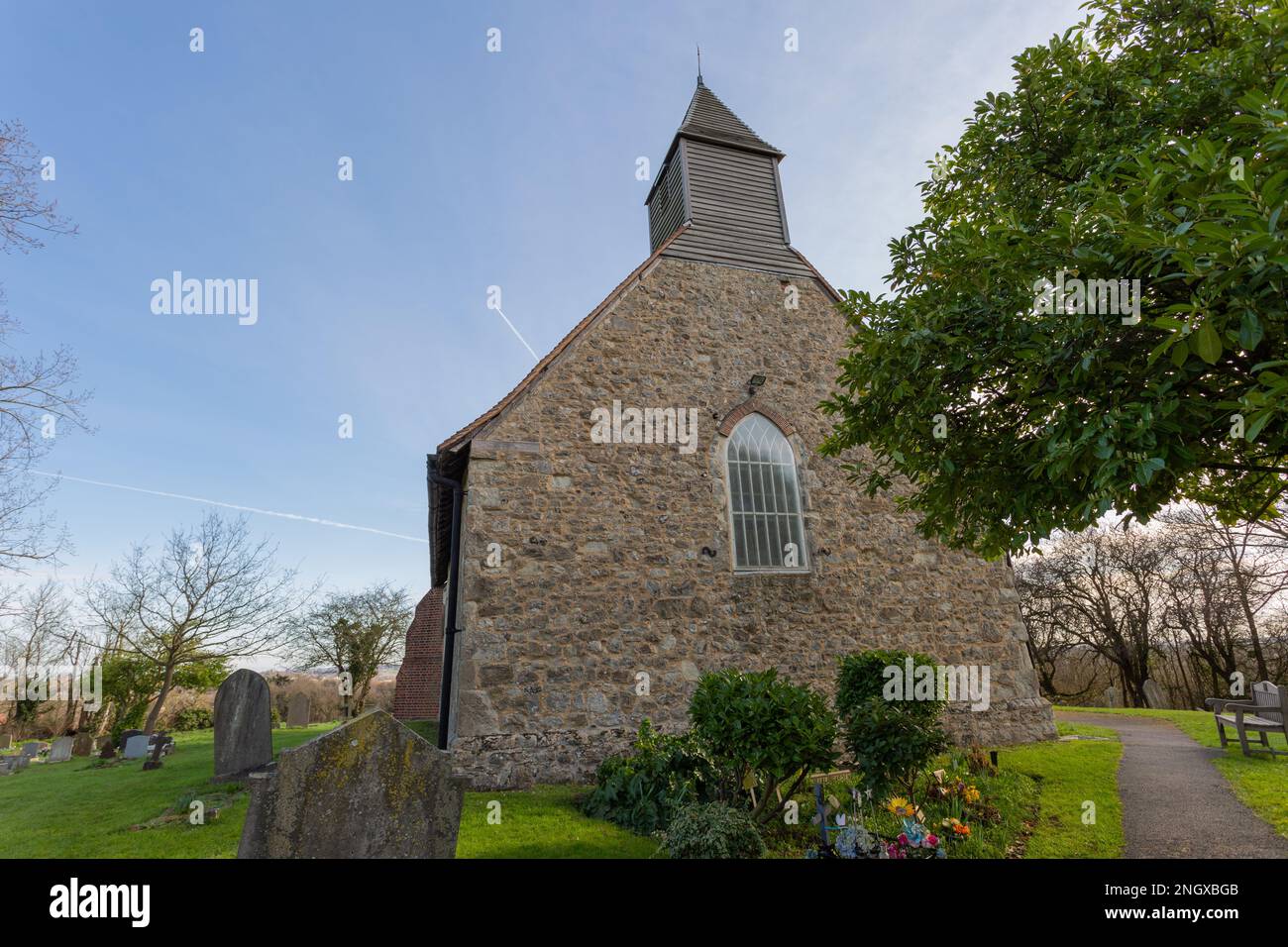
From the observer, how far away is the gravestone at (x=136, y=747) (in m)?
15.7

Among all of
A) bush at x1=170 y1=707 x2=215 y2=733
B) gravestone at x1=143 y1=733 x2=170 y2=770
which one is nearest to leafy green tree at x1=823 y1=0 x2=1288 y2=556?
gravestone at x1=143 y1=733 x2=170 y2=770

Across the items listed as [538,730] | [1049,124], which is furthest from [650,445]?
[1049,124]

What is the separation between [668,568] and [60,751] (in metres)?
19.2

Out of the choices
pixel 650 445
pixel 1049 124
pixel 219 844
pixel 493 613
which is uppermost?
pixel 1049 124

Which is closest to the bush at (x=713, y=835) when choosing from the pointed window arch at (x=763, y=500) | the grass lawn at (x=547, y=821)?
the grass lawn at (x=547, y=821)

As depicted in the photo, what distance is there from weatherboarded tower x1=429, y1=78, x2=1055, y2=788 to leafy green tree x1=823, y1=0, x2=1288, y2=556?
12.7 feet

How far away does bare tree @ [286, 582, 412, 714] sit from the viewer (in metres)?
27.8

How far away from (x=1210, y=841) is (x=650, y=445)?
798cm

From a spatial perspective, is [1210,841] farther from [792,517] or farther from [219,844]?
[219,844]

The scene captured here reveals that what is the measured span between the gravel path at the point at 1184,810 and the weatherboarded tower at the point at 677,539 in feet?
6.58

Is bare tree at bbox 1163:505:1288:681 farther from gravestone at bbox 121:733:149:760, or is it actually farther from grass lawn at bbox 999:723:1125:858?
gravestone at bbox 121:733:149:760

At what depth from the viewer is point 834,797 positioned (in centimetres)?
680
